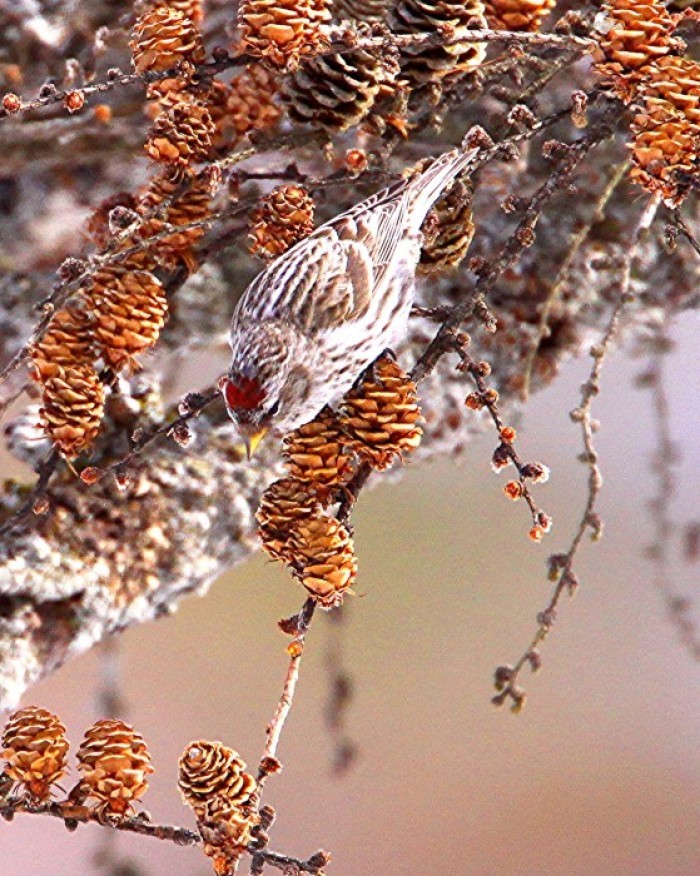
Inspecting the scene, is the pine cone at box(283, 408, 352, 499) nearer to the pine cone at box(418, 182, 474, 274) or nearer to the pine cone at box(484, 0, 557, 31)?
the pine cone at box(418, 182, 474, 274)

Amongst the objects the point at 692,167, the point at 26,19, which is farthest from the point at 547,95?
the point at 692,167

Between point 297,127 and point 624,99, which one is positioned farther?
point 297,127

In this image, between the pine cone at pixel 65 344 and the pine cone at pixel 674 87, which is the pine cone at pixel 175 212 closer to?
the pine cone at pixel 65 344

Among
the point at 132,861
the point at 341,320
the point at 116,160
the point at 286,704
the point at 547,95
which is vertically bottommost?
the point at 132,861

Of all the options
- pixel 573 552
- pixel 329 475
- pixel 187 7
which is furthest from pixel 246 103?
pixel 573 552

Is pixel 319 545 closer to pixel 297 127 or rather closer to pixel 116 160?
pixel 297 127

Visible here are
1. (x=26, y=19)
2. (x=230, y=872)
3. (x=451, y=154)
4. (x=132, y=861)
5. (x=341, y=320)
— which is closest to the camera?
(x=230, y=872)

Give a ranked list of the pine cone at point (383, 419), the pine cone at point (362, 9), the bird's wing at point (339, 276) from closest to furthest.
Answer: the pine cone at point (383, 419) → the pine cone at point (362, 9) → the bird's wing at point (339, 276)

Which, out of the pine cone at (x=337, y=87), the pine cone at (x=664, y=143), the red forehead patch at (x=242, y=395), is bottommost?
the red forehead patch at (x=242, y=395)

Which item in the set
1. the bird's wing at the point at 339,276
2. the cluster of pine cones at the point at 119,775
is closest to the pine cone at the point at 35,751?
the cluster of pine cones at the point at 119,775
